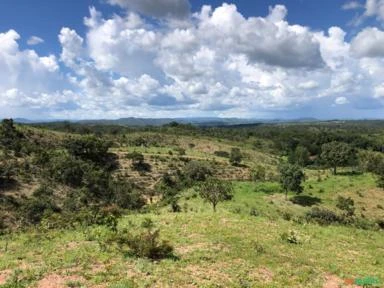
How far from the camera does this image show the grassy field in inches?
507

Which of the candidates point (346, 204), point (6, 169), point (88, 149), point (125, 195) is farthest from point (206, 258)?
point (88, 149)

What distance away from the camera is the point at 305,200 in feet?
159

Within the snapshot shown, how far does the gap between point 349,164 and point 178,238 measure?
6250 cm

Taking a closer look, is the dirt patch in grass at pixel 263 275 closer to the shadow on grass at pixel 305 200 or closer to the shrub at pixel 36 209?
the shadow on grass at pixel 305 200

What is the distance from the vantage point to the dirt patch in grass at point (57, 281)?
1196 cm

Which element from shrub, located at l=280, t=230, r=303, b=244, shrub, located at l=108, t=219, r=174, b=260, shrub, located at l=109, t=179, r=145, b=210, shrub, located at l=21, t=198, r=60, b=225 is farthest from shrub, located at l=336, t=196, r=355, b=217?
shrub, located at l=108, t=219, r=174, b=260

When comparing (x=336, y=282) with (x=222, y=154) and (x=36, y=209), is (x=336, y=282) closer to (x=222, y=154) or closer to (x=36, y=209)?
(x=36, y=209)

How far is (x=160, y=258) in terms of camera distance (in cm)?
1518

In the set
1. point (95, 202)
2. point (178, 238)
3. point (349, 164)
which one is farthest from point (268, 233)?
point (349, 164)

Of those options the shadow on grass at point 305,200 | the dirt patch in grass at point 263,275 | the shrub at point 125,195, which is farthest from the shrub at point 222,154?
the dirt patch in grass at point 263,275

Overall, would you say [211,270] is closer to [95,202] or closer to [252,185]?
[252,185]

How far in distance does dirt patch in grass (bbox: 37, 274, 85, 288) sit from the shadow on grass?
3847 cm

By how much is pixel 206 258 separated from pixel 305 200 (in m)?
35.7

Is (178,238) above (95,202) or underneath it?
above
